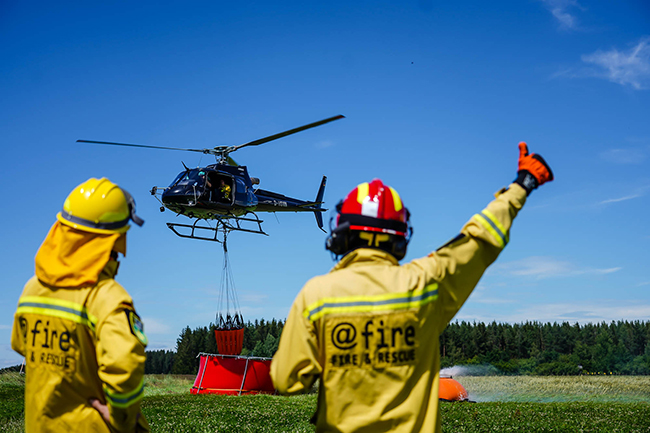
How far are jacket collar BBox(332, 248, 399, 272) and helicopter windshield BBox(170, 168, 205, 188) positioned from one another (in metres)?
18.3

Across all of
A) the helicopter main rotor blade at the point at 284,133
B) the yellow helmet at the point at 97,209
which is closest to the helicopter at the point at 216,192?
the helicopter main rotor blade at the point at 284,133

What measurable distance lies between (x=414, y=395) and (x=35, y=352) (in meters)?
2.55

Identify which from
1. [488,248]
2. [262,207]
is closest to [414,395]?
[488,248]

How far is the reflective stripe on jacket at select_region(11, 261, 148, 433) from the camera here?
3.18m

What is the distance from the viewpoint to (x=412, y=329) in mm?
3035

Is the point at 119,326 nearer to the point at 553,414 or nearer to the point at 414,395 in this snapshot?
Answer: the point at 414,395

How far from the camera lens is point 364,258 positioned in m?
3.10

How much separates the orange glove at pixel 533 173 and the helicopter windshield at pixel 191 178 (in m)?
18.4

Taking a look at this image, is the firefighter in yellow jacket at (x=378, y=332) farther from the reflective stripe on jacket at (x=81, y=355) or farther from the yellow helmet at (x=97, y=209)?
the yellow helmet at (x=97, y=209)

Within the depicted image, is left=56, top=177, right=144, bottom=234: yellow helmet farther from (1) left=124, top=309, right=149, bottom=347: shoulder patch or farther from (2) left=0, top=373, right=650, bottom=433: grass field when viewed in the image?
(2) left=0, top=373, right=650, bottom=433: grass field

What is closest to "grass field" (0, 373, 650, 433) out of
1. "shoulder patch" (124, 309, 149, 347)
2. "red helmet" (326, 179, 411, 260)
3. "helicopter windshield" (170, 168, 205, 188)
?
"shoulder patch" (124, 309, 149, 347)

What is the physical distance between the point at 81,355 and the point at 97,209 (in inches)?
37.7

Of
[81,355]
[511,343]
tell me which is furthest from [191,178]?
[511,343]

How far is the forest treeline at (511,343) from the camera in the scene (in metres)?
78.0
